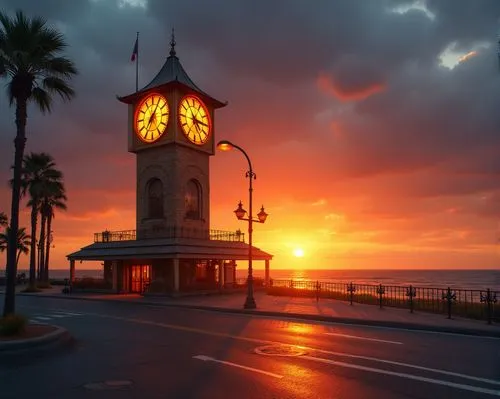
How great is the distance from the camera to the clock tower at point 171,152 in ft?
130

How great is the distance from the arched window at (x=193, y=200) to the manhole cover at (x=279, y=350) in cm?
2812

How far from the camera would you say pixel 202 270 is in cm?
4034

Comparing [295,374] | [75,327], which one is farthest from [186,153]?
[295,374]

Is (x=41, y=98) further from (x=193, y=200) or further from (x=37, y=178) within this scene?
(x=37, y=178)

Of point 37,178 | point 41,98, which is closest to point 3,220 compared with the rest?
point 37,178

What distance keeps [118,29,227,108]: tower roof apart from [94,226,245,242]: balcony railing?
1143 centimetres

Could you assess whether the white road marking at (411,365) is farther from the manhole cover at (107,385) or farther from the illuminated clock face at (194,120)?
the illuminated clock face at (194,120)

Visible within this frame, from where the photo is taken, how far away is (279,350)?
12453mm

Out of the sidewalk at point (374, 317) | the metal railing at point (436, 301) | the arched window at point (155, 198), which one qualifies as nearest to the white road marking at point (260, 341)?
the sidewalk at point (374, 317)

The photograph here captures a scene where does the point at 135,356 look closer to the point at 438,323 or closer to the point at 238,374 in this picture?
the point at 238,374

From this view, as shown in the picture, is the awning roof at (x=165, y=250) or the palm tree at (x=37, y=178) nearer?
the awning roof at (x=165, y=250)

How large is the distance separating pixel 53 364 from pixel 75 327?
7.35 meters

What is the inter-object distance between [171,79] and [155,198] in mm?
9981

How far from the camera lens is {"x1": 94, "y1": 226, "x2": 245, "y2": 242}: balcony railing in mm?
38938
